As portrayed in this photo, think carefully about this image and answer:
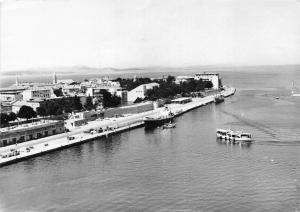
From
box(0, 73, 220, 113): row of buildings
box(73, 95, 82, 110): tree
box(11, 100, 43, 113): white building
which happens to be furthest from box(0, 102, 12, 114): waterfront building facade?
box(73, 95, 82, 110): tree

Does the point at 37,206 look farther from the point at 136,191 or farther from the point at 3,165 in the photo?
the point at 3,165

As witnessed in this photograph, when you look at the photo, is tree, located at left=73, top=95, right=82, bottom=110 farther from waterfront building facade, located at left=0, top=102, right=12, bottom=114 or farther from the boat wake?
the boat wake

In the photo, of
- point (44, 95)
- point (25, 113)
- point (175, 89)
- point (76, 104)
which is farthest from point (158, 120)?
point (175, 89)

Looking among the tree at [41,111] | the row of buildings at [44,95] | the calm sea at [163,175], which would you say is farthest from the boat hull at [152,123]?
the row of buildings at [44,95]

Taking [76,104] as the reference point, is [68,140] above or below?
below

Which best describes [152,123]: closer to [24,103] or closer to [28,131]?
[28,131]

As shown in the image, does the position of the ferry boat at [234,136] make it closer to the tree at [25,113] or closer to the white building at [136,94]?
the tree at [25,113]

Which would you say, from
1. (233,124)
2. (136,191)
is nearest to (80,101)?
(233,124)
